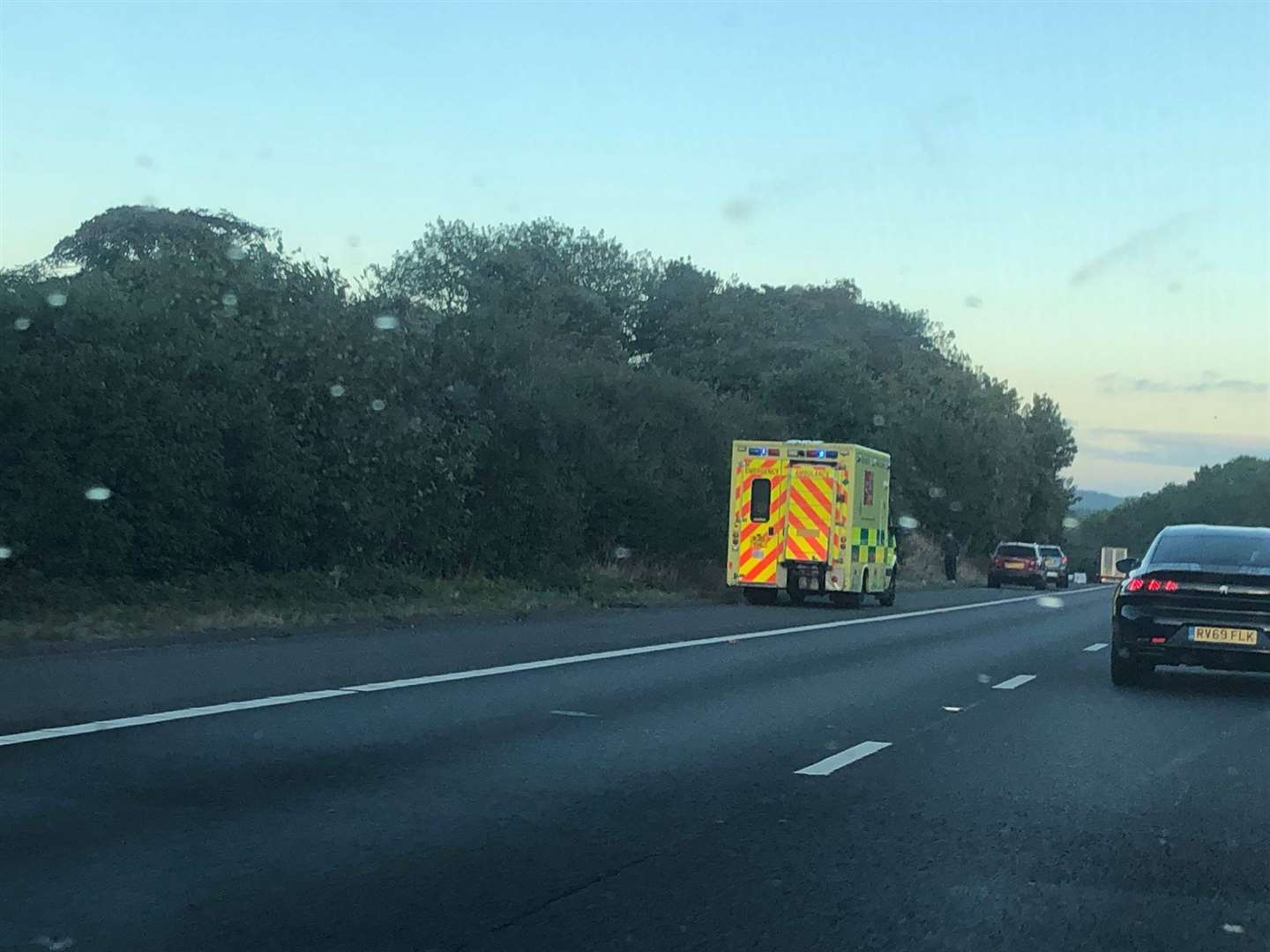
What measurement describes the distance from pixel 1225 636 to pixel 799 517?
45.9 ft

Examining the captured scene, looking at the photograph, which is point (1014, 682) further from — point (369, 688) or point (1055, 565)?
point (1055, 565)

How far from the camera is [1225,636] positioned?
1493 cm

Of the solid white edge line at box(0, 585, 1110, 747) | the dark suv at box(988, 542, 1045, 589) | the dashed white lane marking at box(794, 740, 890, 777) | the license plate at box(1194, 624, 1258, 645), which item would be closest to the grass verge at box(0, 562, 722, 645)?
the solid white edge line at box(0, 585, 1110, 747)

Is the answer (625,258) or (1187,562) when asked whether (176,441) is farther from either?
(625,258)

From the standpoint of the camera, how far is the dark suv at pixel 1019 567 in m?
55.7

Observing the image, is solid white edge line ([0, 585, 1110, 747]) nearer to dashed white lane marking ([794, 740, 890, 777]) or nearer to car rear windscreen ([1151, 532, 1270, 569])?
dashed white lane marking ([794, 740, 890, 777])

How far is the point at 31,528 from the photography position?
60.6ft

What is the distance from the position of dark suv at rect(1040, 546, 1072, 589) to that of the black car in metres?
43.5

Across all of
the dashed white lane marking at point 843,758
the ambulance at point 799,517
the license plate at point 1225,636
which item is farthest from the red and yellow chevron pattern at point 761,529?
the dashed white lane marking at point 843,758

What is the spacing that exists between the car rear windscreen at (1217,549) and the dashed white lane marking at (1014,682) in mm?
1760

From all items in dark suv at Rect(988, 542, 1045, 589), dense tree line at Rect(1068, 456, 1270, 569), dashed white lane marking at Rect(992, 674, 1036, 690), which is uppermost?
dense tree line at Rect(1068, 456, 1270, 569)

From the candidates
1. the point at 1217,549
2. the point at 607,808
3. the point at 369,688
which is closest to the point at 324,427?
the point at 369,688

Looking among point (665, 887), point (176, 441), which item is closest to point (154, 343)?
point (176, 441)

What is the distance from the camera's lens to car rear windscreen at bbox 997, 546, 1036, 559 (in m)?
55.9
